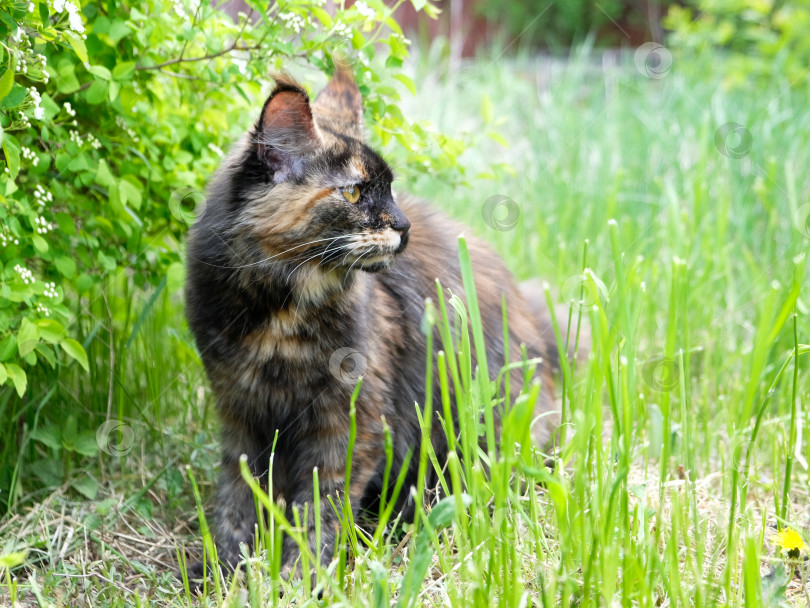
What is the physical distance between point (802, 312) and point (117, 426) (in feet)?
7.40

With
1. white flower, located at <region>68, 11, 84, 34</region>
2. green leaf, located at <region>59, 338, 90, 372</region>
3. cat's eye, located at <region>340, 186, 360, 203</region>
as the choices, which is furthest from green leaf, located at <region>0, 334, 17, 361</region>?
cat's eye, located at <region>340, 186, 360, 203</region>

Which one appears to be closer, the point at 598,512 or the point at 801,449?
the point at 598,512

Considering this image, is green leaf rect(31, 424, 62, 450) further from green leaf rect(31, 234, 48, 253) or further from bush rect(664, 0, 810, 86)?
bush rect(664, 0, 810, 86)

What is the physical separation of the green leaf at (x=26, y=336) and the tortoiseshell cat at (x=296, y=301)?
0.39 metres

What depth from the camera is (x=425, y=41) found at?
754cm

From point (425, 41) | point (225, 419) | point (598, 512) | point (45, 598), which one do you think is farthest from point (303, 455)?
point (425, 41)

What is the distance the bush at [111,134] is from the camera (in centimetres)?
184

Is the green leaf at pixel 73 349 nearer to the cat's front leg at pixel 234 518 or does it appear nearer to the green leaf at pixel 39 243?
the green leaf at pixel 39 243

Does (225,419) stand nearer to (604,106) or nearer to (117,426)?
(117,426)

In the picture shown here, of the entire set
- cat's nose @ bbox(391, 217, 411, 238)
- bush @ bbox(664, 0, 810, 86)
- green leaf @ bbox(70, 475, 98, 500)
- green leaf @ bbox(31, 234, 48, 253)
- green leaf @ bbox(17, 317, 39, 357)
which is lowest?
green leaf @ bbox(70, 475, 98, 500)

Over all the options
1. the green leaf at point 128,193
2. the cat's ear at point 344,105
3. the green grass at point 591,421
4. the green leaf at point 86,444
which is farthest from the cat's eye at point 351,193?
the green leaf at point 86,444

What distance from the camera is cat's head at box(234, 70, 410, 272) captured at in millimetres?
1926

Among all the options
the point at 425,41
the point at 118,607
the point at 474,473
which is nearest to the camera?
the point at 474,473

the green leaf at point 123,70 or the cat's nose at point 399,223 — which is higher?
A: the green leaf at point 123,70
